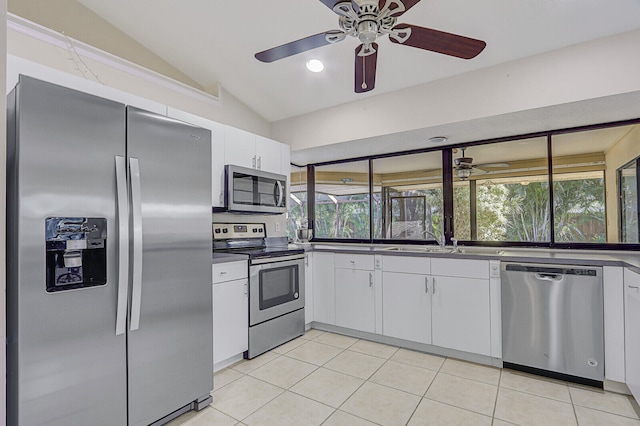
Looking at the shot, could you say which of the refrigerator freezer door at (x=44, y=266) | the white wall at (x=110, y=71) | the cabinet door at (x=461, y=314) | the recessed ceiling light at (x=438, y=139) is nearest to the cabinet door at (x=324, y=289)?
the cabinet door at (x=461, y=314)

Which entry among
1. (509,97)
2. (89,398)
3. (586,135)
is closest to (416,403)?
(89,398)

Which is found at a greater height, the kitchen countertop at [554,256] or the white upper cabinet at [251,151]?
the white upper cabinet at [251,151]

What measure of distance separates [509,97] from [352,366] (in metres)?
2.51

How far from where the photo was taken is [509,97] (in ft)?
A: 8.70

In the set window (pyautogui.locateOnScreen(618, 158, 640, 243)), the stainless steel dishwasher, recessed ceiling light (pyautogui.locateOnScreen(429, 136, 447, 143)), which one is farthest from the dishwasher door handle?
recessed ceiling light (pyautogui.locateOnScreen(429, 136, 447, 143))

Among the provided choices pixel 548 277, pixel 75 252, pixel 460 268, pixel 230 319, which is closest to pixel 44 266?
pixel 75 252

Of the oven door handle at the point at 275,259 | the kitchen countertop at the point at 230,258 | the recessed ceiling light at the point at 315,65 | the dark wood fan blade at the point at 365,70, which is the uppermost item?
the recessed ceiling light at the point at 315,65

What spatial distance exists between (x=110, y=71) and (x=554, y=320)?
12.8 ft

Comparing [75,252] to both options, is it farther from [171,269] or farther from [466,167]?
[466,167]

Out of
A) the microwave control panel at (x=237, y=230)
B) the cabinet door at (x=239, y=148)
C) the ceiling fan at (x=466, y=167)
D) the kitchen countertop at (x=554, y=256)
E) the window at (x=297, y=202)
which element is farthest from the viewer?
the window at (x=297, y=202)

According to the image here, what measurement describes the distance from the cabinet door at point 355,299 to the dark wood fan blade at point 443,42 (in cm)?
208

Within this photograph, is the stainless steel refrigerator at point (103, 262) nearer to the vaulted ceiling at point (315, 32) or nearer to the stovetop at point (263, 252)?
the stovetop at point (263, 252)

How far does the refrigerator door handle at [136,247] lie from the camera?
67.3 inches

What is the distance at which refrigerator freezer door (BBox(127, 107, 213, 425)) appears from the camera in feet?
5.86
